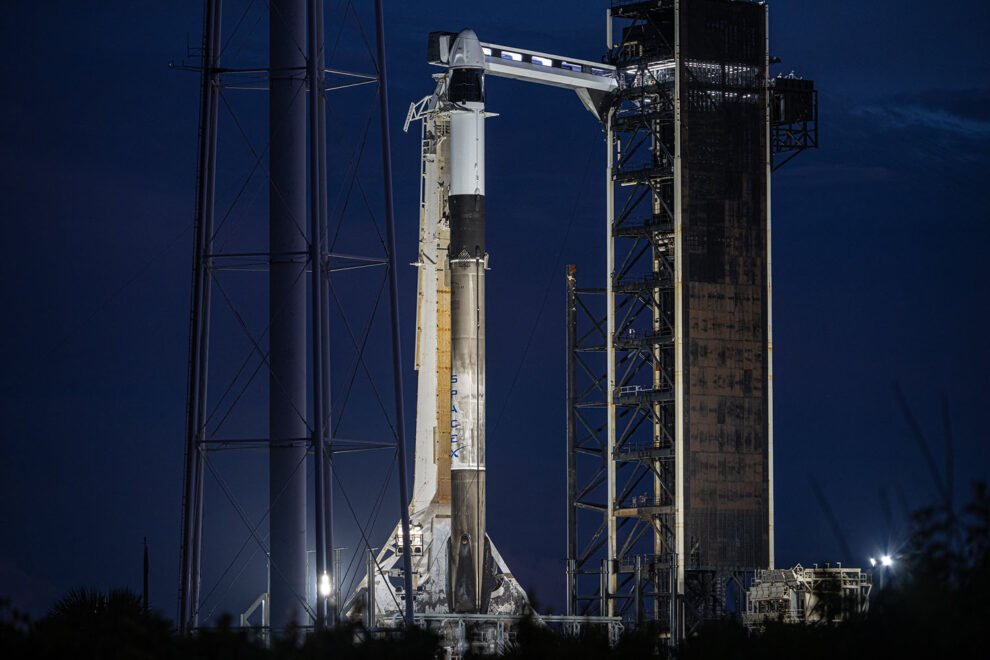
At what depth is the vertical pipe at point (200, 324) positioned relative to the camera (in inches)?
1455

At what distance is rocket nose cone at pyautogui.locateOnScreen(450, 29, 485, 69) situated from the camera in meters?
62.8

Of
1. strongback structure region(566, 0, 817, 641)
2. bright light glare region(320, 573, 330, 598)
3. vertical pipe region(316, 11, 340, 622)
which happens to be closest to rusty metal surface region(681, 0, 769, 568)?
strongback structure region(566, 0, 817, 641)

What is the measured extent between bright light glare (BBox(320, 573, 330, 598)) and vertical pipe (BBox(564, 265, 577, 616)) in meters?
30.7

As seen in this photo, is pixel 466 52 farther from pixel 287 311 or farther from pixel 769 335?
pixel 287 311

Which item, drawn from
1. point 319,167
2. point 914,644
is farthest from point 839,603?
point 319,167

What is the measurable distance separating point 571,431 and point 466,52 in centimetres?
1682

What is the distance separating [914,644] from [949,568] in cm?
141

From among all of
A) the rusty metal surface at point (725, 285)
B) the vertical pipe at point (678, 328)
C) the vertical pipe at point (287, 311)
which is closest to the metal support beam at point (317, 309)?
the vertical pipe at point (287, 311)

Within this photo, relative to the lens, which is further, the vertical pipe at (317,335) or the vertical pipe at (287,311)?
the vertical pipe at (287,311)

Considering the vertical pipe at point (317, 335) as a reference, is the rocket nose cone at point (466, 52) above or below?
above

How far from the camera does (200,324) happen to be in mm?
37188

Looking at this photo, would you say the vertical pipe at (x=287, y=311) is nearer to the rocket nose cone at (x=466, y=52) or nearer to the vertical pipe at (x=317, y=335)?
the vertical pipe at (x=317, y=335)

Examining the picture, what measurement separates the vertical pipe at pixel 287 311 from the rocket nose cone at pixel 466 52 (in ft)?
77.0

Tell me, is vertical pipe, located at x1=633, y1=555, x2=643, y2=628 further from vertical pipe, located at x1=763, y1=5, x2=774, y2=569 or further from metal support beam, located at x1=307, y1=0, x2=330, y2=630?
metal support beam, located at x1=307, y1=0, x2=330, y2=630
